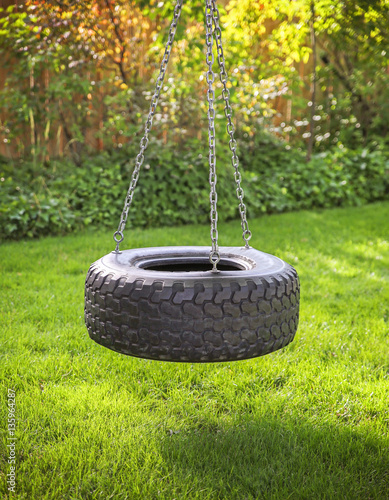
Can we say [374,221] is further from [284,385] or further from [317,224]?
[284,385]

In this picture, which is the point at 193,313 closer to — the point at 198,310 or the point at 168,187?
the point at 198,310

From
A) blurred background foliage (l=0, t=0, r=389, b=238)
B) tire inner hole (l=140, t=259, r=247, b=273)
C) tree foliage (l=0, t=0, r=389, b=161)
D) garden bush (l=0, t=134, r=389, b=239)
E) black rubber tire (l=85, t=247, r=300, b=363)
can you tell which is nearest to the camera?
black rubber tire (l=85, t=247, r=300, b=363)

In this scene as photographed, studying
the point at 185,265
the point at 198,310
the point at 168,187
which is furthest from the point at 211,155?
the point at 168,187

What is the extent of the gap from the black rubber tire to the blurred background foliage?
11.7ft

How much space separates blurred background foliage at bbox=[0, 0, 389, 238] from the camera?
19.0 ft

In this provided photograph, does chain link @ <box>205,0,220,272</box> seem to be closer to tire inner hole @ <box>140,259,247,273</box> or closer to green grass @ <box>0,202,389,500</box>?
tire inner hole @ <box>140,259,247,273</box>

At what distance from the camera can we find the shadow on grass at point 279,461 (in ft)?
5.73

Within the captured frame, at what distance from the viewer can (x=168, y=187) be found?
626 cm

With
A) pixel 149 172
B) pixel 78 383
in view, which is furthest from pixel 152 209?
pixel 78 383

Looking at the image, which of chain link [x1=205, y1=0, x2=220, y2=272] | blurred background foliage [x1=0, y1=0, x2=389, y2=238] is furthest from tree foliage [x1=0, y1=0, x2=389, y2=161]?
chain link [x1=205, y1=0, x2=220, y2=272]

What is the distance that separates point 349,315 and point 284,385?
3.56 ft

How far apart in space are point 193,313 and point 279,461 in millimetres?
707

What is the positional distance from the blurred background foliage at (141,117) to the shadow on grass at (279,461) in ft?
12.3

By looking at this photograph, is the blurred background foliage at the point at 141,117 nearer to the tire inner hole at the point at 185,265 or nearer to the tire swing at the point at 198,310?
the tire inner hole at the point at 185,265
